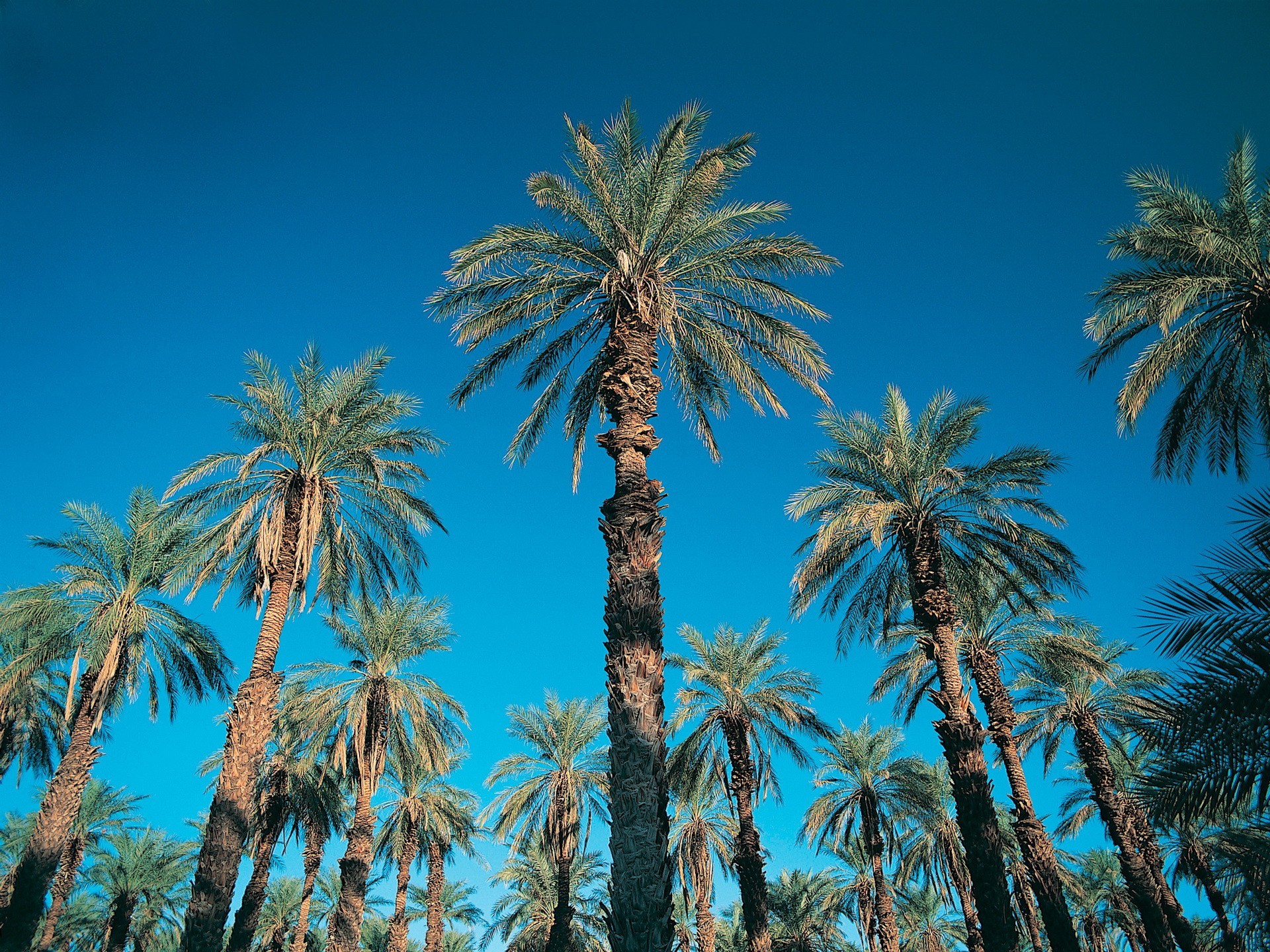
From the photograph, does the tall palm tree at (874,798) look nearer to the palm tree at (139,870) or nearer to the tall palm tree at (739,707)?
the tall palm tree at (739,707)

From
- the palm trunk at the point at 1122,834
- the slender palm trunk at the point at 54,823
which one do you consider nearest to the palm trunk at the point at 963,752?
the palm trunk at the point at 1122,834

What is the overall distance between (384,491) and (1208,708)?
1642 centimetres

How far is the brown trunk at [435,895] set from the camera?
29375mm

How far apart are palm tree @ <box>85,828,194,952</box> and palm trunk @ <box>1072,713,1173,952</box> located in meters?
34.3

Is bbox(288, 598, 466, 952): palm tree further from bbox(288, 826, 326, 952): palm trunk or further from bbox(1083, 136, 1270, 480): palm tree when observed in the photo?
bbox(1083, 136, 1270, 480): palm tree

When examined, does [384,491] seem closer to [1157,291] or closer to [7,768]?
[1157,291]

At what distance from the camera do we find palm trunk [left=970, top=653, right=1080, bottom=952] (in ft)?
53.3

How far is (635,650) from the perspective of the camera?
1034cm

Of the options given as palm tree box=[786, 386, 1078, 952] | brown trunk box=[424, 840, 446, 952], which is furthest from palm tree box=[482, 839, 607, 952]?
palm tree box=[786, 386, 1078, 952]

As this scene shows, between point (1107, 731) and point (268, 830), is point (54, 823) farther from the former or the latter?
point (1107, 731)

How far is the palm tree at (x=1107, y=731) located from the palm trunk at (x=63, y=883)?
31.0m

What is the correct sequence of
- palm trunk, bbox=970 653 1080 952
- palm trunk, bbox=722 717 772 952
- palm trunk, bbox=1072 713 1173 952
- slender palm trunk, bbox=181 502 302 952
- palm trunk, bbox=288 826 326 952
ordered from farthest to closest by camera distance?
palm trunk, bbox=288 826 326 952, palm trunk, bbox=722 717 772 952, palm trunk, bbox=1072 713 1173 952, palm trunk, bbox=970 653 1080 952, slender palm trunk, bbox=181 502 302 952

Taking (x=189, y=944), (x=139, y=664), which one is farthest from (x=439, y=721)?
(x=189, y=944)

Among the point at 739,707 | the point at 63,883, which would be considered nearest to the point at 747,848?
the point at 739,707
